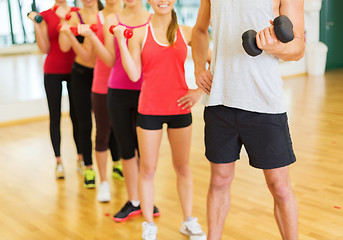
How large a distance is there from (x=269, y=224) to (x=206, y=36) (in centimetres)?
130

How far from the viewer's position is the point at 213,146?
201 cm

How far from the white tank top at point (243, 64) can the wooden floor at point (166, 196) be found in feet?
3.75

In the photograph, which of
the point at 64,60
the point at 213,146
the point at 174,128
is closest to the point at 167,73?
the point at 174,128

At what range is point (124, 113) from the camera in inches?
112

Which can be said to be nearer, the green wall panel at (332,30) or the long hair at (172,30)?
the long hair at (172,30)

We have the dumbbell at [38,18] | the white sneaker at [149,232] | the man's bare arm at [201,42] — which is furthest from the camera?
the dumbbell at [38,18]

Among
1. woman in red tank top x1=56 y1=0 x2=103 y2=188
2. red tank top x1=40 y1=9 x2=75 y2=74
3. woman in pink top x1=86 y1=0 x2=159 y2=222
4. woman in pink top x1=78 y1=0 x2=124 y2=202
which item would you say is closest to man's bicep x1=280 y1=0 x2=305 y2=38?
woman in pink top x1=86 y1=0 x2=159 y2=222

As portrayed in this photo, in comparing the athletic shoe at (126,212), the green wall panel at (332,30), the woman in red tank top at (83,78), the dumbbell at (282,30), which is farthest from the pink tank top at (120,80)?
the green wall panel at (332,30)

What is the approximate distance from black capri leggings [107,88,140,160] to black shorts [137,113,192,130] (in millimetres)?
265

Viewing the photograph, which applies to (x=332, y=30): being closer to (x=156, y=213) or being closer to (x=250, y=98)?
(x=156, y=213)

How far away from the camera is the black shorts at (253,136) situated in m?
1.91

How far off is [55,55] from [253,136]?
7.70 feet

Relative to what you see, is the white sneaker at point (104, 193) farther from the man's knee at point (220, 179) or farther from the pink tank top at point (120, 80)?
the man's knee at point (220, 179)

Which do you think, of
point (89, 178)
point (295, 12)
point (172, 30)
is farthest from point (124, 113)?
point (295, 12)
